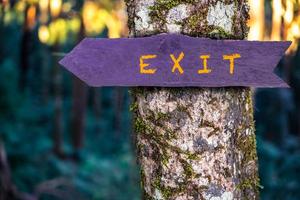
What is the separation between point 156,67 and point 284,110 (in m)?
14.6

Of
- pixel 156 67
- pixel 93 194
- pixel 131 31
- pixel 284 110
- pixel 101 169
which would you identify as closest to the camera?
pixel 156 67

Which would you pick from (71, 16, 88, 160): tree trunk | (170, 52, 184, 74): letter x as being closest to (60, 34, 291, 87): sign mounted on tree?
(170, 52, 184, 74): letter x

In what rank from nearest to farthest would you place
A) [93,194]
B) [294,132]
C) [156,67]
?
1. [156,67]
2. [93,194]
3. [294,132]

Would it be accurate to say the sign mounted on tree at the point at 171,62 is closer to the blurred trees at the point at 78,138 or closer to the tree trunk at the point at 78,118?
the blurred trees at the point at 78,138

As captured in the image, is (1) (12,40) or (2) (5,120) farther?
(1) (12,40)

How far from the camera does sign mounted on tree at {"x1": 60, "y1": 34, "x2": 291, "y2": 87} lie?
2170 millimetres

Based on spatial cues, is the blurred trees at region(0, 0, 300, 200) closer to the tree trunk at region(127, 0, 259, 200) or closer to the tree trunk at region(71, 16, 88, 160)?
the tree trunk at region(71, 16, 88, 160)

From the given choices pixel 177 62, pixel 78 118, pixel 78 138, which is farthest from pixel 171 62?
pixel 78 118

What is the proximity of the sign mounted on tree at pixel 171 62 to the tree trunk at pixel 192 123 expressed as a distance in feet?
0.22

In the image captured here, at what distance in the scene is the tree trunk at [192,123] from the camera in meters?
2.23

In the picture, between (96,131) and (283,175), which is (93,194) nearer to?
(283,175)

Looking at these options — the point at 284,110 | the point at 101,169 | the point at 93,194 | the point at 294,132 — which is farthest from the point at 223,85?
the point at 294,132

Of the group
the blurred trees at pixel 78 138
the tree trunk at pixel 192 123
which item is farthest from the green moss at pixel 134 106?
the blurred trees at pixel 78 138

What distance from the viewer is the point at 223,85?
7.16 ft
